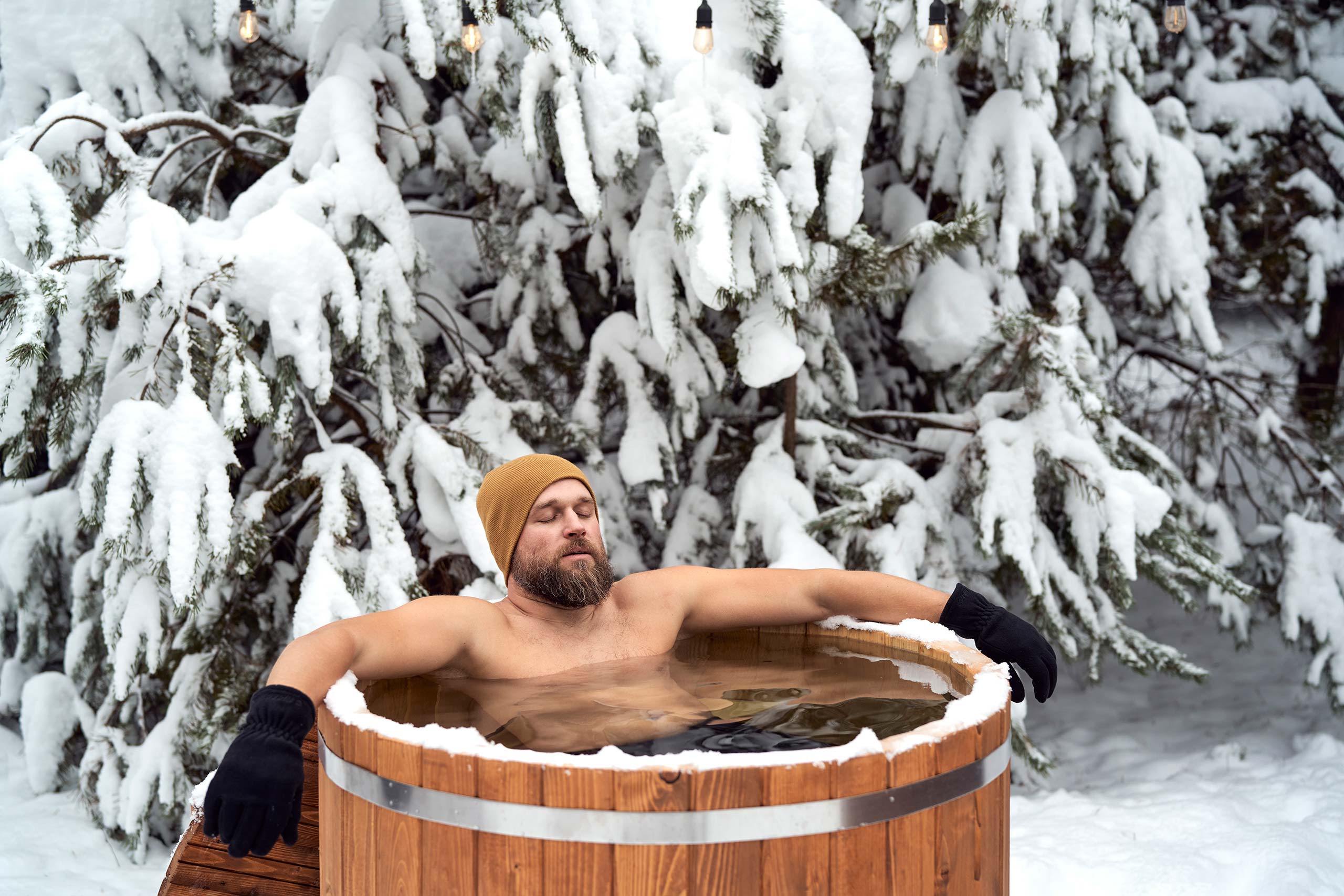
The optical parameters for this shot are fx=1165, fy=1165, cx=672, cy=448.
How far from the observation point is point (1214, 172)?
5.23 meters

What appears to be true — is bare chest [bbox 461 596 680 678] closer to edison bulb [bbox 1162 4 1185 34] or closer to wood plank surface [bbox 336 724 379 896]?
wood plank surface [bbox 336 724 379 896]

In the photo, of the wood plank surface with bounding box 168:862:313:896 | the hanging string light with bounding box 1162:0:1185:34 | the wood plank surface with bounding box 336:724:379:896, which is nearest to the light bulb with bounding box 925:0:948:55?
the hanging string light with bounding box 1162:0:1185:34

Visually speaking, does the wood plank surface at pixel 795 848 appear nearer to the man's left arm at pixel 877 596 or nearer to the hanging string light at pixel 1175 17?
Answer: the man's left arm at pixel 877 596

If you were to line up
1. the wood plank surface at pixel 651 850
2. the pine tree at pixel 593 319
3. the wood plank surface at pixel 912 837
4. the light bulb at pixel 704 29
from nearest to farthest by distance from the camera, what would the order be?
the wood plank surface at pixel 651 850, the wood plank surface at pixel 912 837, the light bulb at pixel 704 29, the pine tree at pixel 593 319

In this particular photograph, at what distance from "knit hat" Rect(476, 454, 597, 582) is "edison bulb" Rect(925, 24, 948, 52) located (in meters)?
1.71

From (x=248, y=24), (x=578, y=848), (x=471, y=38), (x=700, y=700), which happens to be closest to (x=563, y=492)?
(x=700, y=700)

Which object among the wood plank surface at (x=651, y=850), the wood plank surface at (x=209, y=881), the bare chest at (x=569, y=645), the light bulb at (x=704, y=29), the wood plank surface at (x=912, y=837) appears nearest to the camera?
the wood plank surface at (x=651, y=850)

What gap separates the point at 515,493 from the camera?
2.58 metres

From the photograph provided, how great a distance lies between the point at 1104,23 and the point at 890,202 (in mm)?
1026

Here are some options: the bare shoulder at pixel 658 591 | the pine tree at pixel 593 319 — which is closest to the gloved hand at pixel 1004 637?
the bare shoulder at pixel 658 591

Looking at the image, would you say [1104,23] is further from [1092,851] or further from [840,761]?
[840,761]

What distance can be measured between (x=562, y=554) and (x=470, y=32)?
1737mm

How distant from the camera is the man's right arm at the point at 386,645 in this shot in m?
1.91

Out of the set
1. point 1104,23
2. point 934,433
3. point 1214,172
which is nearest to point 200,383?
point 934,433
